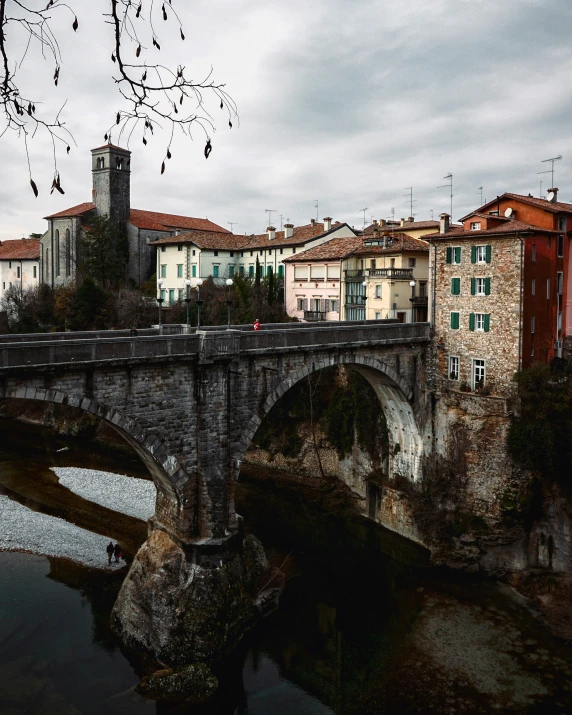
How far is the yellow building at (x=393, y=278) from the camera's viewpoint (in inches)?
1553

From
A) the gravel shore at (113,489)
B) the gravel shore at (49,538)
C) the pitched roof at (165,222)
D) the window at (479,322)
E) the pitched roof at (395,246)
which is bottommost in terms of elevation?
the gravel shore at (49,538)

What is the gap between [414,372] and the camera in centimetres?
3039

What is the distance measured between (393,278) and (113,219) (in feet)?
112

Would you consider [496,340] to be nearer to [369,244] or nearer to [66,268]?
[369,244]

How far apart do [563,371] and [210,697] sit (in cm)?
2008

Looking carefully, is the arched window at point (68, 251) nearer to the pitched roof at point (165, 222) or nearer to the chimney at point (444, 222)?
the pitched roof at point (165, 222)

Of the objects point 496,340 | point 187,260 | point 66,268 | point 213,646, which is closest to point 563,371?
point 496,340

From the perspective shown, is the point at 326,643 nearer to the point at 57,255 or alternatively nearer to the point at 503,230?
the point at 503,230

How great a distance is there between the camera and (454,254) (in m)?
29.3

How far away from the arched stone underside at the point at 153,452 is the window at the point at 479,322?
15.9 m

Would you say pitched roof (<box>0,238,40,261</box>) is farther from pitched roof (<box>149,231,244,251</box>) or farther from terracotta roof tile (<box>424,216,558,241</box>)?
terracotta roof tile (<box>424,216,558,241</box>)

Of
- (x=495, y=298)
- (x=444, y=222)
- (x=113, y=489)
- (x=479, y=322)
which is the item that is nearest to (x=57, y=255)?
(x=113, y=489)

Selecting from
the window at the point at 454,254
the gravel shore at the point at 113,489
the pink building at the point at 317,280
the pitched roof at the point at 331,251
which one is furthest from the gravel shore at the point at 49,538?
the pitched roof at the point at 331,251

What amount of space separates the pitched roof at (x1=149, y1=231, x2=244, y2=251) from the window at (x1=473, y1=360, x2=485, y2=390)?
31472 millimetres
